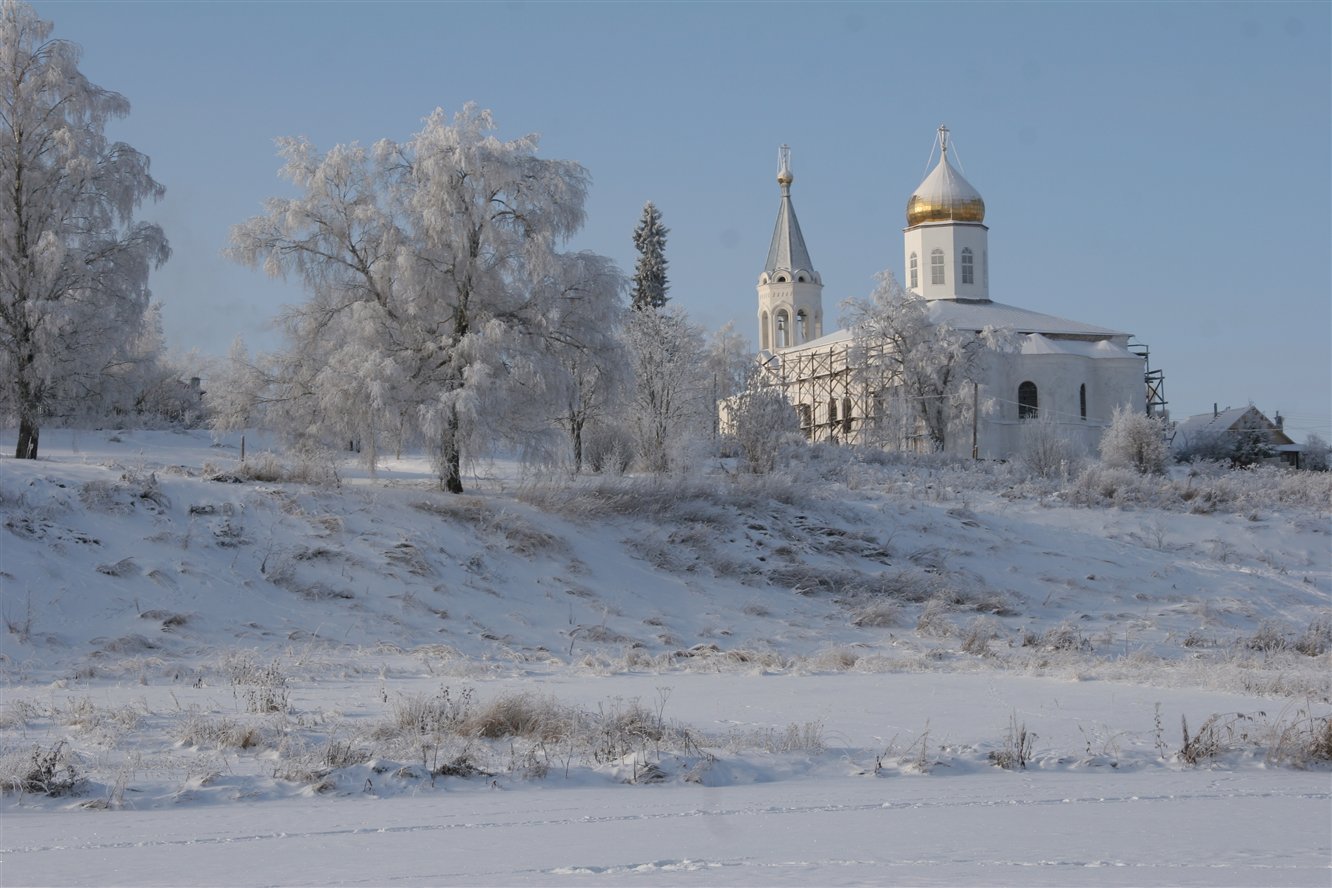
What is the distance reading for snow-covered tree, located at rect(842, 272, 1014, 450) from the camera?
53.5 m

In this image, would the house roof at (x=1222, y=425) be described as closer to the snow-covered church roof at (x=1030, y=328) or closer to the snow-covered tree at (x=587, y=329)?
the snow-covered church roof at (x=1030, y=328)

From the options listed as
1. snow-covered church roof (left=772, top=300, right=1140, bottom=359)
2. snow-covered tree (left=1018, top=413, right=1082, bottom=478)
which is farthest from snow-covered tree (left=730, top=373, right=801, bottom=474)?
snow-covered church roof (left=772, top=300, right=1140, bottom=359)

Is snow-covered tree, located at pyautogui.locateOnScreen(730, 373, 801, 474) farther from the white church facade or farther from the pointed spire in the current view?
the pointed spire

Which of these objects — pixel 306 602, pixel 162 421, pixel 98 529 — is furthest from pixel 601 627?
pixel 162 421

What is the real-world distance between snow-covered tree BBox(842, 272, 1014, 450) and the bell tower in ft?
68.1

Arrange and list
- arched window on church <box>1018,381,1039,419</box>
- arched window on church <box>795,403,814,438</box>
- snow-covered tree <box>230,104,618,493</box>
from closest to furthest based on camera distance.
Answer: snow-covered tree <box>230,104,618,493</box> → arched window on church <box>1018,381,1039,419</box> → arched window on church <box>795,403,814,438</box>

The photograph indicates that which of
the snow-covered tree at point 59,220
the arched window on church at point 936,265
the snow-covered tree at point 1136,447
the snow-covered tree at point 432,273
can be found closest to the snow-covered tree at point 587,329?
the snow-covered tree at point 432,273

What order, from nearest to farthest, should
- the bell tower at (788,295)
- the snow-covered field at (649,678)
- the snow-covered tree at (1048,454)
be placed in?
the snow-covered field at (649,678), the snow-covered tree at (1048,454), the bell tower at (788,295)

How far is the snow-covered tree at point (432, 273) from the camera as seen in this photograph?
25750 millimetres

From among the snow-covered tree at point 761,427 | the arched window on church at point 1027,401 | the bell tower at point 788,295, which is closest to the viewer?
the snow-covered tree at point 761,427

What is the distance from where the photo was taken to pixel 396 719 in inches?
388

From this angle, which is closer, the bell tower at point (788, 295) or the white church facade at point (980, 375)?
the white church facade at point (980, 375)

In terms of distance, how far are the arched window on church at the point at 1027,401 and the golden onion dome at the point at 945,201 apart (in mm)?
11058

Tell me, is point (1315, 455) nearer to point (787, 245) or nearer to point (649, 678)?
point (787, 245)
